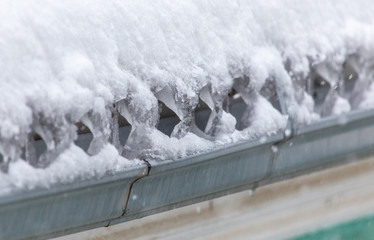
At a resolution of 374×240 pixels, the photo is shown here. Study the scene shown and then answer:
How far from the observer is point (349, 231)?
7.80 ft

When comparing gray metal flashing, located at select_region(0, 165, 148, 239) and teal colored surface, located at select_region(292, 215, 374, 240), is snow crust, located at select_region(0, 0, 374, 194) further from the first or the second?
teal colored surface, located at select_region(292, 215, 374, 240)

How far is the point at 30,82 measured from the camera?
1.54 metres

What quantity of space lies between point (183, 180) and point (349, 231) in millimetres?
784

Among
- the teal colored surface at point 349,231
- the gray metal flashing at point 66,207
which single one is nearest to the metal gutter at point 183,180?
the gray metal flashing at point 66,207

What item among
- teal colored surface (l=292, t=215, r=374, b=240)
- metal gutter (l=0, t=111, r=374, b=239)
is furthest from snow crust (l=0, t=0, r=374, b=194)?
teal colored surface (l=292, t=215, r=374, b=240)

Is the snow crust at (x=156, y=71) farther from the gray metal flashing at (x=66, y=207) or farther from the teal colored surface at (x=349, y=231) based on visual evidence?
the teal colored surface at (x=349, y=231)

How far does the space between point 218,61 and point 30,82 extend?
0.51 m

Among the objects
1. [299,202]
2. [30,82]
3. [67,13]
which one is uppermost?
[67,13]

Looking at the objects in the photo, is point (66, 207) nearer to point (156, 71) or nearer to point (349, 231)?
point (156, 71)

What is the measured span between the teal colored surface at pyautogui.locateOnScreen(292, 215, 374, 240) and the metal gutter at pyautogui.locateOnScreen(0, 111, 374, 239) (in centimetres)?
22

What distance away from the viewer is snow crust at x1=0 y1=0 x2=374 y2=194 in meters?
1.54

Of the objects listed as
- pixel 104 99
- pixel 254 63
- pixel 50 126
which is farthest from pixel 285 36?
pixel 50 126

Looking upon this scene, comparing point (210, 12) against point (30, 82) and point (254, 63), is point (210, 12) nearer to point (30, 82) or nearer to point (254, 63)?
point (254, 63)

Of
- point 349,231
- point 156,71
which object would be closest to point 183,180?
point 156,71
